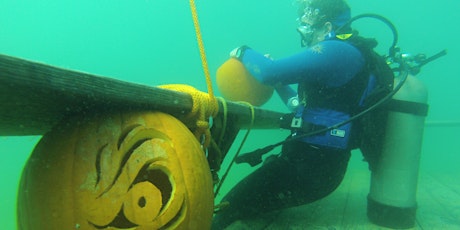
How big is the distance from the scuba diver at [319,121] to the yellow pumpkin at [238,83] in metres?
0.40

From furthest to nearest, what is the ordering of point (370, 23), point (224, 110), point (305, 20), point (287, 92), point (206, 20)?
point (206, 20), point (370, 23), point (287, 92), point (305, 20), point (224, 110)

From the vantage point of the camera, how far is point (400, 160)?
2943 mm

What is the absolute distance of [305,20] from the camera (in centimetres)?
353

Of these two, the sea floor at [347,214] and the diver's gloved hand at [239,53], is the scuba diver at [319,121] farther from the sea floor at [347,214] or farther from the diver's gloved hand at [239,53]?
the diver's gloved hand at [239,53]

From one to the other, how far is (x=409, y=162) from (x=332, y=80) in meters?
1.06

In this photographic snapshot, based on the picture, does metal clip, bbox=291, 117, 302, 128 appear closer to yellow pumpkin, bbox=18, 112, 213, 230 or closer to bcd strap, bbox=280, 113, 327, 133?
bcd strap, bbox=280, 113, 327, 133

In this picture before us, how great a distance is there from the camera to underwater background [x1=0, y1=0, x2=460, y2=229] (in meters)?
45.7

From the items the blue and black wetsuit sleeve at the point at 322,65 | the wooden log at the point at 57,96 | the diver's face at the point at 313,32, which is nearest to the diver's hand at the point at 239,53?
the blue and black wetsuit sleeve at the point at 322,65

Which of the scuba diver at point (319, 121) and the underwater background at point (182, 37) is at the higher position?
the underwater background at point (182, 37)

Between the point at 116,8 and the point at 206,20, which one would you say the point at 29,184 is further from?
the point at 116,8

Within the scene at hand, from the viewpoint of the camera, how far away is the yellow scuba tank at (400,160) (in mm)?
2908

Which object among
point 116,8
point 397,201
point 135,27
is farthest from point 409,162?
point 116,8

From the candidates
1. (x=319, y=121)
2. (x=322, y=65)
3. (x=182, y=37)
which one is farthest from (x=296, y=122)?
(x=182, y=37)

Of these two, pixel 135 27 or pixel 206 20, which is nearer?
pixel 206 20
